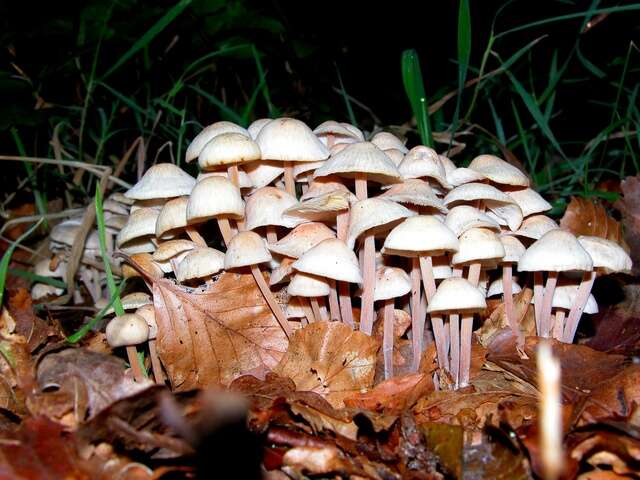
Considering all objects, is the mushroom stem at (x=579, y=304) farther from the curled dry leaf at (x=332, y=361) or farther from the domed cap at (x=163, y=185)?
the domed cap at (x=163, y=185)

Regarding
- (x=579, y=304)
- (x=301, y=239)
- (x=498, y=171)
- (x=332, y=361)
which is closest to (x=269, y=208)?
(x=301, y=239)

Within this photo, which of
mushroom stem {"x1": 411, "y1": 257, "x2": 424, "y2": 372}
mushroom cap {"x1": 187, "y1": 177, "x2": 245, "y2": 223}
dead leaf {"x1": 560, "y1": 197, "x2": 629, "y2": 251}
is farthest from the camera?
dead leaf {"x1": 560, "y1": 197, "x2": 629, "y2": 251}

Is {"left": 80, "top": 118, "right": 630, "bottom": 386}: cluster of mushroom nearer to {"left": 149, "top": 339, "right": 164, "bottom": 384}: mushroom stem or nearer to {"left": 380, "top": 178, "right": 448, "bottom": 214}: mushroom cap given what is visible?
{"left": 380, "top": 178, "right": 448, "bottom": 214}: mushroom cap

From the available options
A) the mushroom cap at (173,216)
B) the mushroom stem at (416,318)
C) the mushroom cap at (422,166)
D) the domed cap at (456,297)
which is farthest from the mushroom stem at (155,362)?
the mushroom cap at (422,166)

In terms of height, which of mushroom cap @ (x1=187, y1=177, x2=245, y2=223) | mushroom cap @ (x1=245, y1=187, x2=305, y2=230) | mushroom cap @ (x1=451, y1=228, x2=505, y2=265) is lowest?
mushroom cap @ (x1=451, y1=228, x2=505, y2=265)

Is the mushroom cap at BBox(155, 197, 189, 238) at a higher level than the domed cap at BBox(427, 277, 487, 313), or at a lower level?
higher

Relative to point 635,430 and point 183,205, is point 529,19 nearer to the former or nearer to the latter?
point 183,205

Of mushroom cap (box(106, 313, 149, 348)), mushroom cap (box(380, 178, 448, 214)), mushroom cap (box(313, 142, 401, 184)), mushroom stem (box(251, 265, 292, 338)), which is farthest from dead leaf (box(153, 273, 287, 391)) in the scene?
mushroom cap (box(380, 178, 448, 214))
